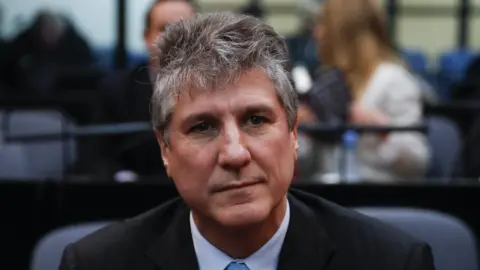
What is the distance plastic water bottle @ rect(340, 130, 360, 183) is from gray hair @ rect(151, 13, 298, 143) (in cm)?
211

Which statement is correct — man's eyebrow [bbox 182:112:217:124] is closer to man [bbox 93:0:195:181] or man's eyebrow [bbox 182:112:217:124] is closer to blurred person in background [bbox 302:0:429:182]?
man [bbox 93:0:195:181]

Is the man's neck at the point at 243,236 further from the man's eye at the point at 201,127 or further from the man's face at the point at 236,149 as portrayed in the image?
the man's eye at the point at 201,127

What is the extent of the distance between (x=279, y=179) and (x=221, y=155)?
12 cm

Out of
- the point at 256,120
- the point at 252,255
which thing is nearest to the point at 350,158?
the point at 252,255

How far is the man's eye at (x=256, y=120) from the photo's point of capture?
173cm

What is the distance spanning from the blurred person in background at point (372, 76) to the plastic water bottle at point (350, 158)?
0.02m

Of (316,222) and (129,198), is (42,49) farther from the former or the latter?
(316,222)

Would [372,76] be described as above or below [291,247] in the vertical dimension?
below

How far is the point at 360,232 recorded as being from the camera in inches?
76.3

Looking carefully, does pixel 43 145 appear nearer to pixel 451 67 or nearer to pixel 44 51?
pixel 44 51

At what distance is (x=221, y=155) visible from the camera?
1708 mm

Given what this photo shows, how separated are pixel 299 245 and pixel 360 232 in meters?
0.13

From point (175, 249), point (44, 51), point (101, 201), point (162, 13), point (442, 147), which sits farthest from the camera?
point (44, 51)

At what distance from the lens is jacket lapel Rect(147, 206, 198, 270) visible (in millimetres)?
1908
